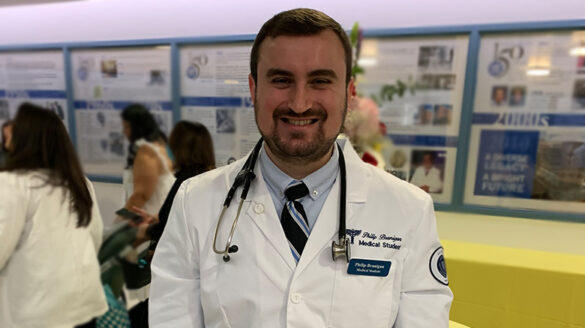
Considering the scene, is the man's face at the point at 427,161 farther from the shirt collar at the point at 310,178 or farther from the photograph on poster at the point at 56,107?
the photograph on poster at the point at 56,107

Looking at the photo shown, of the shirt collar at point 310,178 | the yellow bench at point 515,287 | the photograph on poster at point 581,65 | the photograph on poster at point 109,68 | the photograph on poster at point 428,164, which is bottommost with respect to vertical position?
the yellow bench at point 515,287

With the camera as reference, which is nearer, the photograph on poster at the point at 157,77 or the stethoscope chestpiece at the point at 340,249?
the stethoscope chestpiece at the point at 340,249

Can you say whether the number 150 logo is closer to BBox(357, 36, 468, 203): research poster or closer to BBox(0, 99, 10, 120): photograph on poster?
BBox(357, 36, 468, 203): research poster

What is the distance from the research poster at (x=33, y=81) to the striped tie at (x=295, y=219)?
0.84 meters

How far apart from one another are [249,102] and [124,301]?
2.87 ft

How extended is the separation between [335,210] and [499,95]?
4.20ft

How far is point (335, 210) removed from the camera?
0.91 meters

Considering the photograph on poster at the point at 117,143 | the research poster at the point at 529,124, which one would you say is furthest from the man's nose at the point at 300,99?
the research poster at the point at 529,124

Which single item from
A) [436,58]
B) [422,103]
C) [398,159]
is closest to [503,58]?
[436,58]

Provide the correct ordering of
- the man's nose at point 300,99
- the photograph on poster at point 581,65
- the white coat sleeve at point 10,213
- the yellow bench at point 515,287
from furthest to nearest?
the photograph on poster at point 581,65 → the yellow bench at point 515,287 → the white coat sleeve at point 10,213 → the man's nose at point 300,99

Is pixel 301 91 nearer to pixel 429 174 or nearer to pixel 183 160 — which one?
pixel 183 160

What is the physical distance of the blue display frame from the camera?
Answer: 1176 millimetres

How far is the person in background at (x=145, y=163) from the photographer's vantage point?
117cm

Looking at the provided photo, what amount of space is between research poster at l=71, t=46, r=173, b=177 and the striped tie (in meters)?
0.57
